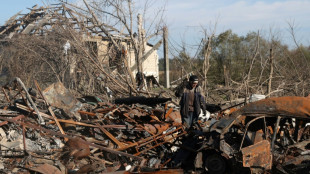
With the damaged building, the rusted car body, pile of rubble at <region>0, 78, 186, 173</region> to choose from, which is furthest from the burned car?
the damaged building

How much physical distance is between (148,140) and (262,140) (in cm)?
294

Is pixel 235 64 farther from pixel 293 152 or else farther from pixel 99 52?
pixel 293 152

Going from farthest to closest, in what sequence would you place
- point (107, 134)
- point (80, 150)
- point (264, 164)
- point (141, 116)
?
point (141, 116) → point (107, 134) → point (80, 150) → point (264, 164)

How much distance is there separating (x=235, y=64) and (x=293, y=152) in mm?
18075

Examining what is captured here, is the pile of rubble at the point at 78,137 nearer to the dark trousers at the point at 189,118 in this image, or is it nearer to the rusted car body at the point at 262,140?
the dark trousers at the point at 189,118

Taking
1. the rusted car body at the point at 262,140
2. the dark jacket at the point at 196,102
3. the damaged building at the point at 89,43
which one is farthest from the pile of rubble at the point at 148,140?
the damaged building at the point at 89,43

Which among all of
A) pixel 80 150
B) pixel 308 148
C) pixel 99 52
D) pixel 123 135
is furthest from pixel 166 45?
pixel 308 148

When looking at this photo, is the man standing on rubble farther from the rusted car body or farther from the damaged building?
the damaged building

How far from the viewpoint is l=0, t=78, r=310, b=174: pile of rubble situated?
18.0 feet

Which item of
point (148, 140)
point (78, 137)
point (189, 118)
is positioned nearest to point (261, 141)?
point (148, 140)

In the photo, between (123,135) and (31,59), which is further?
(31,59)

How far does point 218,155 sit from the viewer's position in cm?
630

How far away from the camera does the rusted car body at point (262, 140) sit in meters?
5.35

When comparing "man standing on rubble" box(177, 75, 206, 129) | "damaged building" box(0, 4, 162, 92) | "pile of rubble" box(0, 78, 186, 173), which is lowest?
"pile of rubble" box(0, 78, 186, 173)
